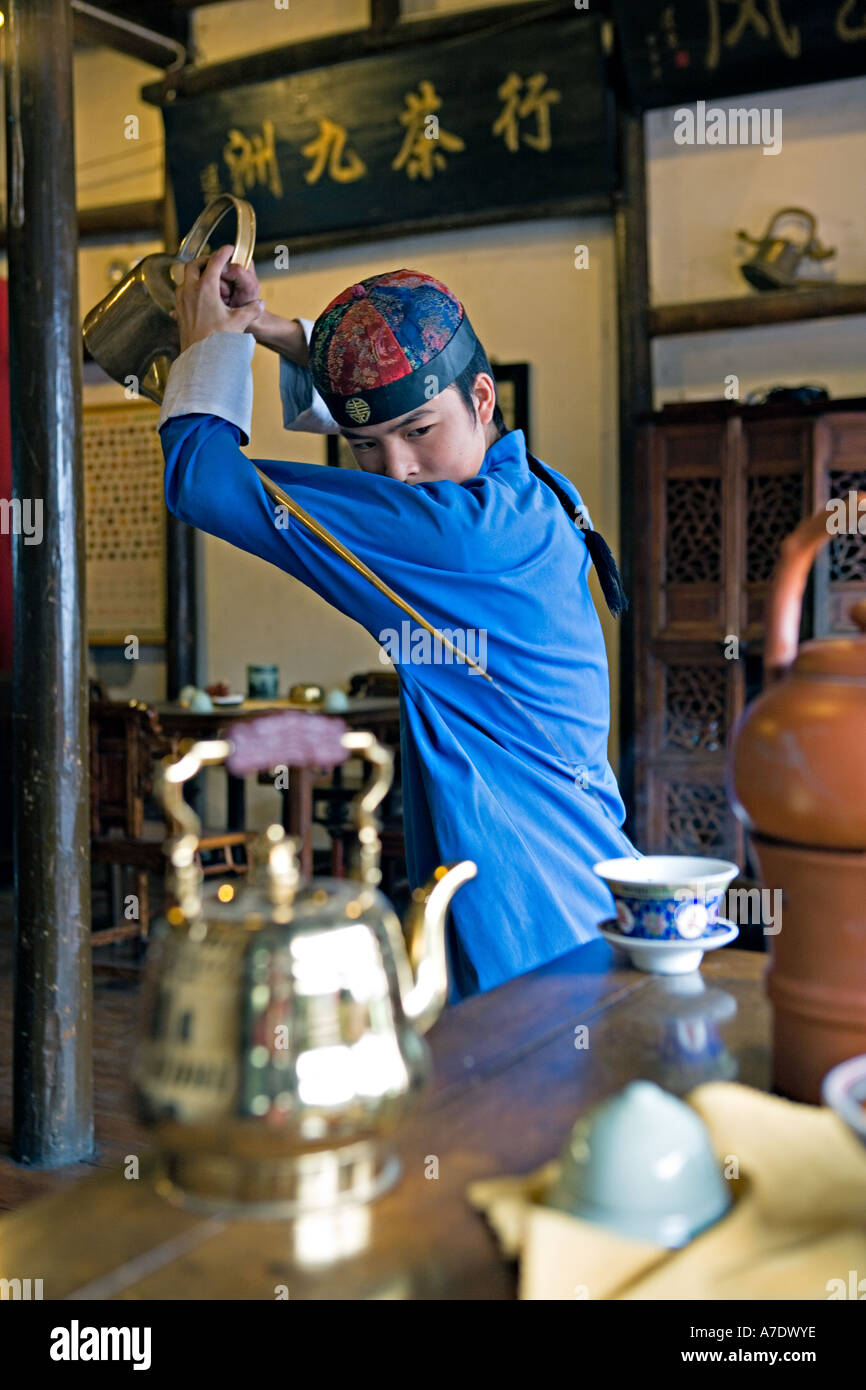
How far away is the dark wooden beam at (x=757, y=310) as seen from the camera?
4.85 metres

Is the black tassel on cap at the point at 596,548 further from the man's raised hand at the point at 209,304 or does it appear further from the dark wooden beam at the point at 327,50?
the dark wooden beam at the point at 327,50

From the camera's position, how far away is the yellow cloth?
2.09 feet

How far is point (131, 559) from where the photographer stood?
6.99 meters

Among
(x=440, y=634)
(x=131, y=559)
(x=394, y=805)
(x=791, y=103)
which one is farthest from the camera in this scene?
(x=131, y=559)

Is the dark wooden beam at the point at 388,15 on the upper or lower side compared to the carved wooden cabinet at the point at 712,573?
upper

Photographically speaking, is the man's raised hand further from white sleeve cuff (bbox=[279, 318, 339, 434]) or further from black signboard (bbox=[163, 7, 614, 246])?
black signboard (bbox=[163, 7, 614, 246])

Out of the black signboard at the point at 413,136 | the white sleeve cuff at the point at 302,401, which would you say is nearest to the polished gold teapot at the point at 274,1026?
the white sleeve cuff at the point at 302,401

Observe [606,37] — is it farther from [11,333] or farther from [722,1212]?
[722,1212]

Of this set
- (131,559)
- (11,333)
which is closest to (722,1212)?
(11,333)

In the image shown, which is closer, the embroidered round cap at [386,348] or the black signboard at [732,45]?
the embroidered round cap at [386,348]

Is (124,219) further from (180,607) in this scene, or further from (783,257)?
(783,257)

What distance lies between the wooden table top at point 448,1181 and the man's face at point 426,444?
2.47 feet
